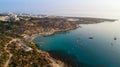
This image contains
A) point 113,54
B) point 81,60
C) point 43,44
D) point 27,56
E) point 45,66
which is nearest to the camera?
point 45,66

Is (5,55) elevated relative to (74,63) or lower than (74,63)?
elevated

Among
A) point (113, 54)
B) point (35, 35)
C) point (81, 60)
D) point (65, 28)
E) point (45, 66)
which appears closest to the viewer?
point (45, 66)

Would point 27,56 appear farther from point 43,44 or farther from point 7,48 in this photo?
point 43,44

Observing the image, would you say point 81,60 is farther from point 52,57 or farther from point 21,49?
point 21,49

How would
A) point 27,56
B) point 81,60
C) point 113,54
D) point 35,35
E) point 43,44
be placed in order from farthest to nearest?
point 35,35 → point 43,44 → point 113,54 → point 81,60 → point 27,56

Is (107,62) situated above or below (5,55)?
below

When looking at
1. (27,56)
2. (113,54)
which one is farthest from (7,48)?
(113,54)

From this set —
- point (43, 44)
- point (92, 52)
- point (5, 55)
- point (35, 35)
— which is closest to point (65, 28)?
point (35, 35)

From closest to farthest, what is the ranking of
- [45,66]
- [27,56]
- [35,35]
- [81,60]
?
1. [45,66]
2. [27,56]
3. [81,60]
4. [35,35]

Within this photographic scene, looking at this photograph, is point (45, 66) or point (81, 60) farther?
point (81, 60)
